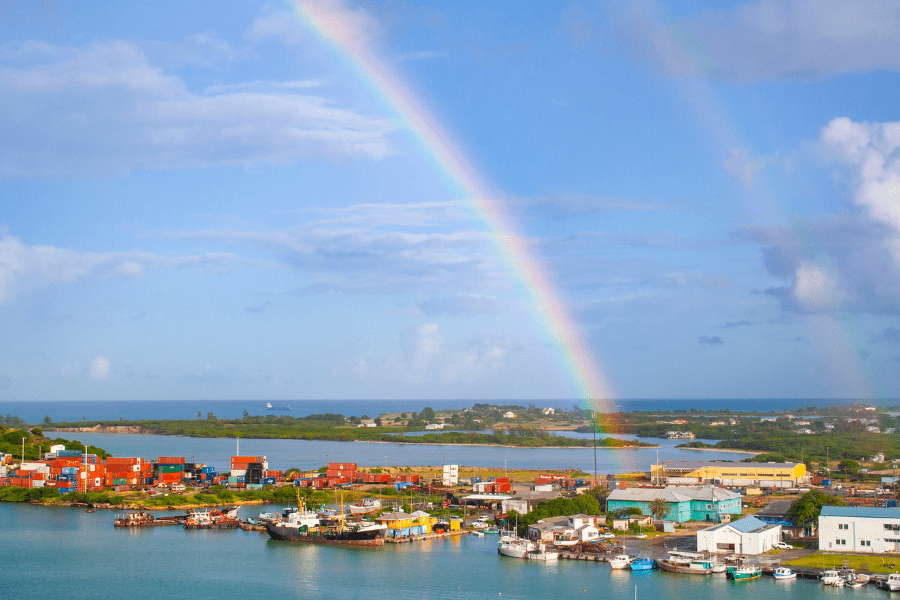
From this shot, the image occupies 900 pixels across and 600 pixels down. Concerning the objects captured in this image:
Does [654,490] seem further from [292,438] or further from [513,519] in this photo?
[292,438]

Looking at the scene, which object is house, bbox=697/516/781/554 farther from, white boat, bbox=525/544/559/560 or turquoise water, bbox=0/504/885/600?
white boat, bbox=525/544/559/560

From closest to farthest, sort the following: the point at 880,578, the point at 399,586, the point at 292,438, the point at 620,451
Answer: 1. the point at 880,578
2. the point at 399,586
3. the point at 620,451
4. the point at 292,438

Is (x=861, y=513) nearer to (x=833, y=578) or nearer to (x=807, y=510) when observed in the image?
(x=807, y=510)

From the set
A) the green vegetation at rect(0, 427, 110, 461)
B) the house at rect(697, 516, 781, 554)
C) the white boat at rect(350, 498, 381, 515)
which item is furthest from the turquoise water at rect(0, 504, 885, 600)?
the green vegetation at rect(0, 427, 110, 461)

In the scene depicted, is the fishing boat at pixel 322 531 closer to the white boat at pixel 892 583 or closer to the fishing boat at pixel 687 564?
the fishing boat at pixel 687 564

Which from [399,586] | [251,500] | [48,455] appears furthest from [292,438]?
[399,586]

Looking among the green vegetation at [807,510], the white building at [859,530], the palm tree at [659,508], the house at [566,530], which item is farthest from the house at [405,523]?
the white building at [859,530]
